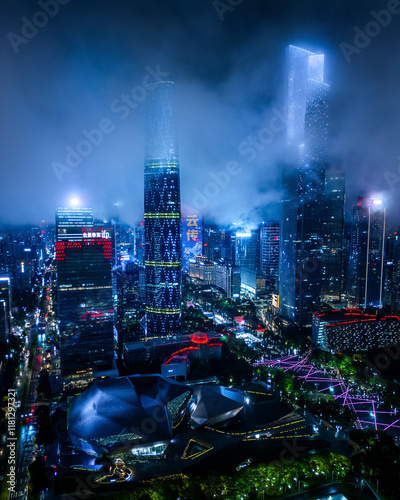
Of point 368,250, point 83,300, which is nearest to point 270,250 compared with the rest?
point 368,250

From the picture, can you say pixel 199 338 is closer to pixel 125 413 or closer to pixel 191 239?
pixel 125 413

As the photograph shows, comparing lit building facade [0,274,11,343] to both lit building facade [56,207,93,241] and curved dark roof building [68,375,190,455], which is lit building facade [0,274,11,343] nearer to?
lit building facade [56,207,93,241]

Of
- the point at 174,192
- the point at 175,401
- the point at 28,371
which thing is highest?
the point at 174,192

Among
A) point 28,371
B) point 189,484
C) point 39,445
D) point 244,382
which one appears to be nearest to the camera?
point 189,484

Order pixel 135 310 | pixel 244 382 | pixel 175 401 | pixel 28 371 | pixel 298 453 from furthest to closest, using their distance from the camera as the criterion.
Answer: pixel 135 310 → pixel 28 371 → pixel 244 382 → pixel 175 401 → pixel 298 453

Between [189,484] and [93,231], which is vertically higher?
[93,231]

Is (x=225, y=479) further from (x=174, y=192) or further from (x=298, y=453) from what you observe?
(x=174, y=192)

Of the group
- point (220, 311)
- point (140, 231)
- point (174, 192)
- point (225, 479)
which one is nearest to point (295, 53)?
point (174, 192)

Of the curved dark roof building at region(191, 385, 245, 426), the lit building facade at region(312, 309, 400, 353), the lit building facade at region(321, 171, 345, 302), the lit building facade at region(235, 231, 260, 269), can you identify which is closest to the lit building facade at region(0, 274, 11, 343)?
the curved dark roof building at region(191, 385, 245, 426)
